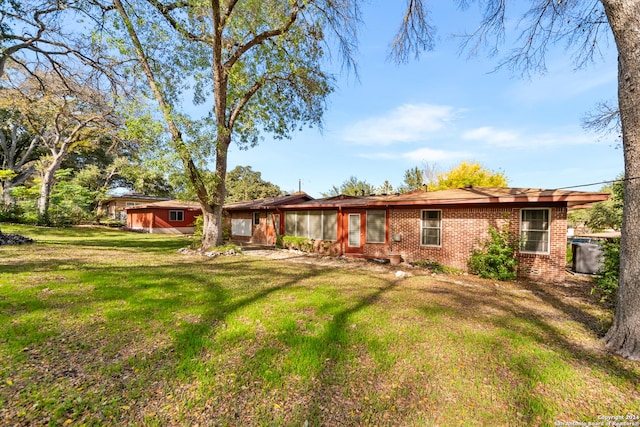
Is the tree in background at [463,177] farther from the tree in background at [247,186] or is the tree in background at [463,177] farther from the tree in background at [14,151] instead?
the tree in background at [14,151]

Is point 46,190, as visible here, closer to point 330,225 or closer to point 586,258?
point 330,225

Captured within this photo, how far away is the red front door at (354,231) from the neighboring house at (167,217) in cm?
1692

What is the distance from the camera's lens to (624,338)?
3598mm

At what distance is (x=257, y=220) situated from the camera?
56.5ft

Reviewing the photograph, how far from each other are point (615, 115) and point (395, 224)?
7399mm

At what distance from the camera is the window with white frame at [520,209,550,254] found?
8133mm

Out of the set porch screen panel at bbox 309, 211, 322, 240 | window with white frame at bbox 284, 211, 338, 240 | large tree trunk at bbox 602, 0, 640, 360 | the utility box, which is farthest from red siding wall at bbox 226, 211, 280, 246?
large tree trunk at bbox 602, 0, 640, 360

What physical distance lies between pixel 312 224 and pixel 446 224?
6349mm

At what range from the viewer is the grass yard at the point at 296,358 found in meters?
2.46

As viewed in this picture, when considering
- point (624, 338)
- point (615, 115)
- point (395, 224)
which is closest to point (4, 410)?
point (624, 338)

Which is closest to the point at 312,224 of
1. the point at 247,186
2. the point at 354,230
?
the point at 354,230

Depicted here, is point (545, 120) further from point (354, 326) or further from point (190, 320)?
point (190, 320)

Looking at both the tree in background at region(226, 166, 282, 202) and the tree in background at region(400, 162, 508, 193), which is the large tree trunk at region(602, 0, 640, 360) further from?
the tree in background at region(226, 166, 282, 202)

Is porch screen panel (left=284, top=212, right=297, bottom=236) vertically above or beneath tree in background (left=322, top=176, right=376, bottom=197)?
beneath
